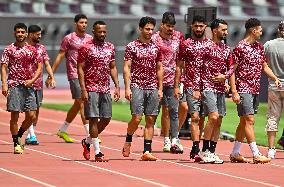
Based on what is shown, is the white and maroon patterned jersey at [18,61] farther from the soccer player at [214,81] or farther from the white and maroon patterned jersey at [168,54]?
the soccer player at [214,81]

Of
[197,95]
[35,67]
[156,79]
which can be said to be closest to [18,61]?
[35,67]

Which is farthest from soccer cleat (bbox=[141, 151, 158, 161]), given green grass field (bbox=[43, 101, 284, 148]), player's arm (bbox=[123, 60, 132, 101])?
green grass field (bbox=[43, 101, 284, 148])

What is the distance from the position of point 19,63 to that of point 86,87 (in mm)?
1938

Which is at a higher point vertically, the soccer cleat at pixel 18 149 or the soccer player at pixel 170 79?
the soccer player at pixel 170 79

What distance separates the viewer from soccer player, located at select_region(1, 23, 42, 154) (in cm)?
2012

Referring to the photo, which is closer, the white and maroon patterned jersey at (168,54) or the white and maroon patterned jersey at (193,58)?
the white and maroon patterned jersey at (193,58)

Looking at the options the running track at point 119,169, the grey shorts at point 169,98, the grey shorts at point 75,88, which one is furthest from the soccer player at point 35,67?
the grey shorts at point 169,98

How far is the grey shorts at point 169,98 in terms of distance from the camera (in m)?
20.9

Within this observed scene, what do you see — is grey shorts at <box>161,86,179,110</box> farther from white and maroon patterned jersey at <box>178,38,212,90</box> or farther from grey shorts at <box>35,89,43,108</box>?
grey shorts at <box>35,89,43,108</box>

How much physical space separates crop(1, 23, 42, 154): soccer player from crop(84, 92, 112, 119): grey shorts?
1.83m

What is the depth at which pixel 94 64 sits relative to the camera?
1858 centimetres

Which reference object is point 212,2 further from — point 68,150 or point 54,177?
point 54,177

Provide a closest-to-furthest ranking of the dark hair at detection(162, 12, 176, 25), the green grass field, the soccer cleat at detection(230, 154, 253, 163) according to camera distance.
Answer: the soccer cleat at detection(230, 154, 253, 163) → the dark hair at detection(162, 12, 176, 25) → the green grass field

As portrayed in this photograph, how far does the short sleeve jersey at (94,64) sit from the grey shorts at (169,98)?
246 centimetres
